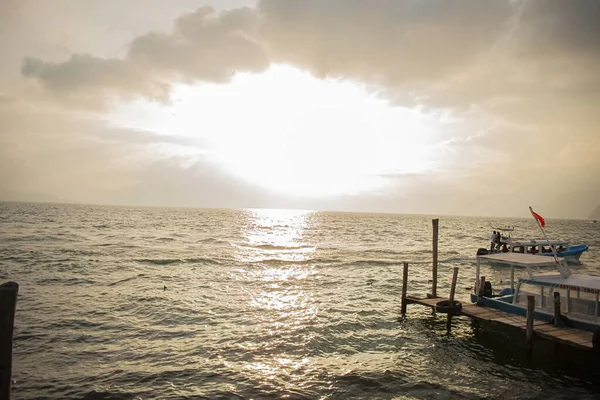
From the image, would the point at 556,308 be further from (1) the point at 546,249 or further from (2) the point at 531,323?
(1) the point at 546,249

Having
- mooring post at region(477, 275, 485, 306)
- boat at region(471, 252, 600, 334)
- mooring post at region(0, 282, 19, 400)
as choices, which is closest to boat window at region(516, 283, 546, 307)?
boat at region(471, 252, 600, 334)

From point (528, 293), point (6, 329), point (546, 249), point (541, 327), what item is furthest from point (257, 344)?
point (546, 249)

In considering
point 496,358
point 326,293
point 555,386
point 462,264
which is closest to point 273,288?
point 326,293

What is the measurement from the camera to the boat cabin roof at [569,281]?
1534cm

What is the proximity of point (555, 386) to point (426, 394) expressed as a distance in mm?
4978

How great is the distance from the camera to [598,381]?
44.0 feet

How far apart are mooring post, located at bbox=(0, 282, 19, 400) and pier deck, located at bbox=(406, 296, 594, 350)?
1752 cm

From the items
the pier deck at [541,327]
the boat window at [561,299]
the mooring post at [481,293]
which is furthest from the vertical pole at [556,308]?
the mooring post at [481,293]

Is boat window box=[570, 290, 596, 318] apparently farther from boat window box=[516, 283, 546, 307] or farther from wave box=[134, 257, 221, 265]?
wave box=[134, 257, 221, 265]

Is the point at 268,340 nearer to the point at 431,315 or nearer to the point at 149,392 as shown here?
the point at 149,392

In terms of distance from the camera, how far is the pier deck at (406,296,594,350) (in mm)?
13781

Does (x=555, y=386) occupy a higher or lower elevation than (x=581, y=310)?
lower

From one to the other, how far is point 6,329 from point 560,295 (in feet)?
67.0

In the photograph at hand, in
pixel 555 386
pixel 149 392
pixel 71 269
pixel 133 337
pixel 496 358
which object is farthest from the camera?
pixel 71 269
